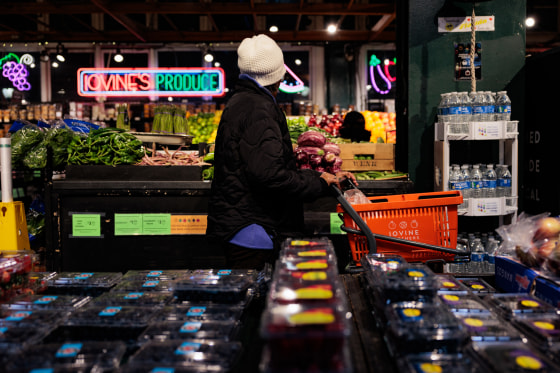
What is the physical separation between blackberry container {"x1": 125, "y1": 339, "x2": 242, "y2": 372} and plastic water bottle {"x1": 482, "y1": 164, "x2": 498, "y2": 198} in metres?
2.59

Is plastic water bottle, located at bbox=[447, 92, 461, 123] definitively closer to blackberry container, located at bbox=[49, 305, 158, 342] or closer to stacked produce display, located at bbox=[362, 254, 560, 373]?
stacked produce display, located at bbox=[362, 254, 560, 373]

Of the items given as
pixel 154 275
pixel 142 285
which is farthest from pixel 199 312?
pixel 154 275

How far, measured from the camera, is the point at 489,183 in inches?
130

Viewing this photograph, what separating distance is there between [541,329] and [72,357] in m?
1.22

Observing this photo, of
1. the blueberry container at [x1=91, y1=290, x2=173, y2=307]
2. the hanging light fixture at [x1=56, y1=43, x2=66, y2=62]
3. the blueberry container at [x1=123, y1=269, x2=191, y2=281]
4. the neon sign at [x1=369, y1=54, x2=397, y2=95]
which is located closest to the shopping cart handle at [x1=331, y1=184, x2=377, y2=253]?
the blueberry container at [x1=123, y1=269, x2=191, y2=281]

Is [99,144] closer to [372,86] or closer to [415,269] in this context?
[415,269]

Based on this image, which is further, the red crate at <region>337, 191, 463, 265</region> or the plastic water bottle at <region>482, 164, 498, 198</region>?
the plastic water bottle at <region>482, 164, 498, 198</region>

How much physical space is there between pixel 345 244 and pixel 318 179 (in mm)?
1376

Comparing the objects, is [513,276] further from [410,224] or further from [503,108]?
[503,108]

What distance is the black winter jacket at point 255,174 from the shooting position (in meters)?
2.12

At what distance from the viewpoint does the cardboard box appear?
1701 millimetres

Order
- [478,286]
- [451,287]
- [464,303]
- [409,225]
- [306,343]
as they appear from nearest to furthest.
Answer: [306,343], [464,303], [451,287], [478,286], [409,225]

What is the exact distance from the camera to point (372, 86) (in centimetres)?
1105

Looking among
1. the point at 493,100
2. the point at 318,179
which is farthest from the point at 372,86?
the point at 318,179
